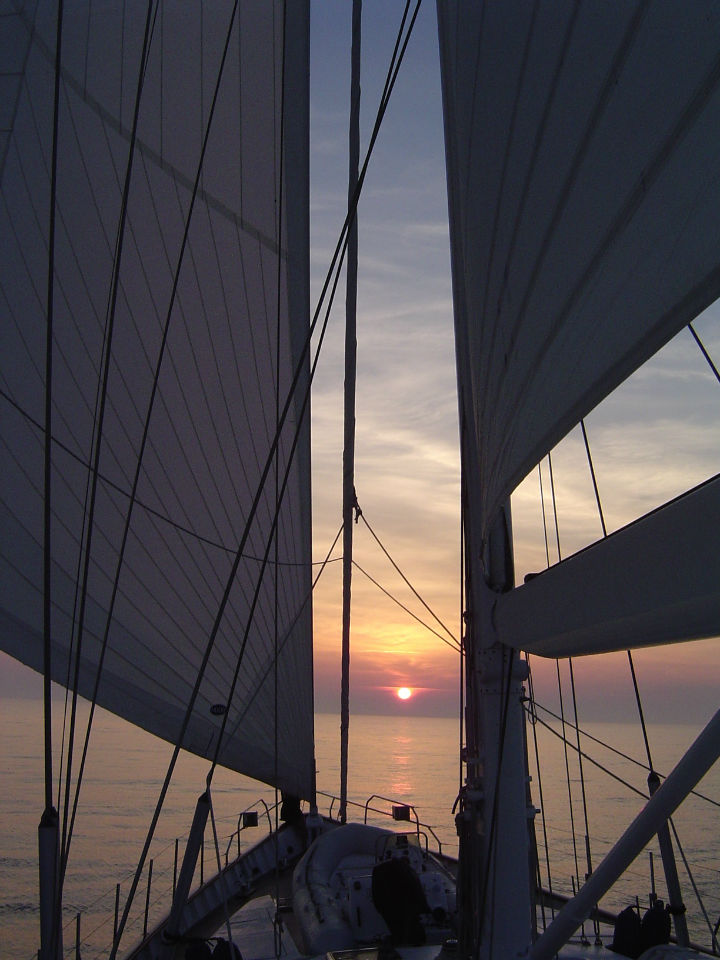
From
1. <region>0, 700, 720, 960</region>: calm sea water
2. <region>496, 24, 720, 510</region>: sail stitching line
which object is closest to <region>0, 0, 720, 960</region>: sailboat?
<region>496, 24, 720, 510</region>: sail stitching line

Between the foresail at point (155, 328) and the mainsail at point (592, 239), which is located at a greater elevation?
the foresail at point (155, 328)

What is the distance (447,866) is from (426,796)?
74.3 feet

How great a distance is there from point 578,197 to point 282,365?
5.10 metres

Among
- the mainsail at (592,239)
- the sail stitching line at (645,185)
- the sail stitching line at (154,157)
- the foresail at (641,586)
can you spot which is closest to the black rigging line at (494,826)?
the mainsail at (592,239)

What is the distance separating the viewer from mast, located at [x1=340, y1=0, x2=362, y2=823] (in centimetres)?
604

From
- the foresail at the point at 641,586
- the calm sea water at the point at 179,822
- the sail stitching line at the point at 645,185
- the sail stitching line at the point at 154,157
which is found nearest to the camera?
the sail stitching line at the point at 645,185

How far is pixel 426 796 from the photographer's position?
30391 mm

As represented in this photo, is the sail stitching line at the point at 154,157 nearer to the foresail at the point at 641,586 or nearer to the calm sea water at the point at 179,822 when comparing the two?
the foresail at the point at 641,586

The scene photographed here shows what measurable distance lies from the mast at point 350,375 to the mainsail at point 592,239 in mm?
3825

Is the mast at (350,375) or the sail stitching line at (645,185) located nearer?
the sail stitching line at (645,185)

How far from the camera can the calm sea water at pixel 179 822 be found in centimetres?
1255

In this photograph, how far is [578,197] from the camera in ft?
4.98

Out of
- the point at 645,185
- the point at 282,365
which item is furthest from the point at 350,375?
the point at 645,185

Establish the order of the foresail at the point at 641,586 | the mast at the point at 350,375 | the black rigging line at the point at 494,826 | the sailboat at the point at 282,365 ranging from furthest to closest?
the mast at the point at 350,375 < the black rigging line at the point at 494,826 < the sailboat at the point at 282,365 < the foresail at the point at 641,586
